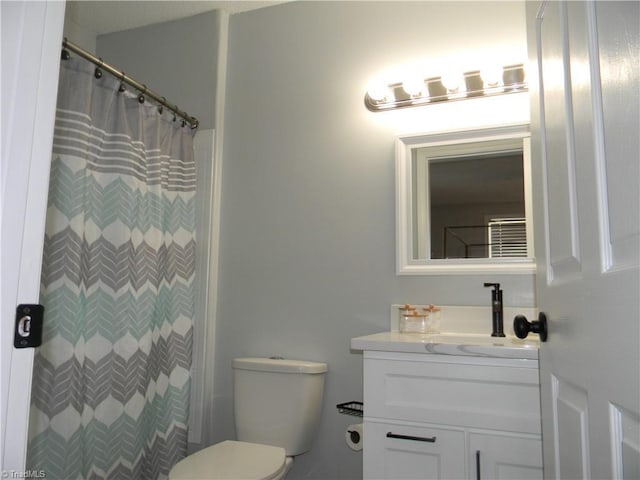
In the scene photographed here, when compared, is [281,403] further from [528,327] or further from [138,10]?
[138,10]

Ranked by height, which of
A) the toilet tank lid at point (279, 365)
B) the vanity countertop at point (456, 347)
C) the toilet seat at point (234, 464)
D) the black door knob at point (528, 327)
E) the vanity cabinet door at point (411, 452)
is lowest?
the toilet seat at point (234, 464)

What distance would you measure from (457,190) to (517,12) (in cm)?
76

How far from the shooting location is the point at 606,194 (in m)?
0.70

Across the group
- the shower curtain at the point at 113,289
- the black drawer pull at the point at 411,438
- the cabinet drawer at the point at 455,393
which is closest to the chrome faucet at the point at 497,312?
the cabinet drawer at the point at 455,393

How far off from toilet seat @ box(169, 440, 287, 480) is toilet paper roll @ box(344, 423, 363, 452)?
0.94 feet

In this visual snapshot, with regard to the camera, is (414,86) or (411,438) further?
(414,86)

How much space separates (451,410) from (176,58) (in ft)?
6.97

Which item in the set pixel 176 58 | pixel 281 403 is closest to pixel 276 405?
pixel 281 403

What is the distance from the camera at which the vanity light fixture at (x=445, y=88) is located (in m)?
1.87

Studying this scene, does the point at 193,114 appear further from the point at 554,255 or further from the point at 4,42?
the point at 554,255

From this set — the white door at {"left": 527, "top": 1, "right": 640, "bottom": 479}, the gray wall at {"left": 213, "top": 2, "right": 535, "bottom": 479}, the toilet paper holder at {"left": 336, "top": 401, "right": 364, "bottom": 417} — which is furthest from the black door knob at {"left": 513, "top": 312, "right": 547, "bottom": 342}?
the toilet paper holder at {"left": 336, "top": 401, "right": 364, "bottom": 417}

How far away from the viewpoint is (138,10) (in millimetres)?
2455

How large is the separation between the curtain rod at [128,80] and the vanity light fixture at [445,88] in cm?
84

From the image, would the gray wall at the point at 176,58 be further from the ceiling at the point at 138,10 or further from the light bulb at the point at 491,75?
the light bulb at the point at 491,75
